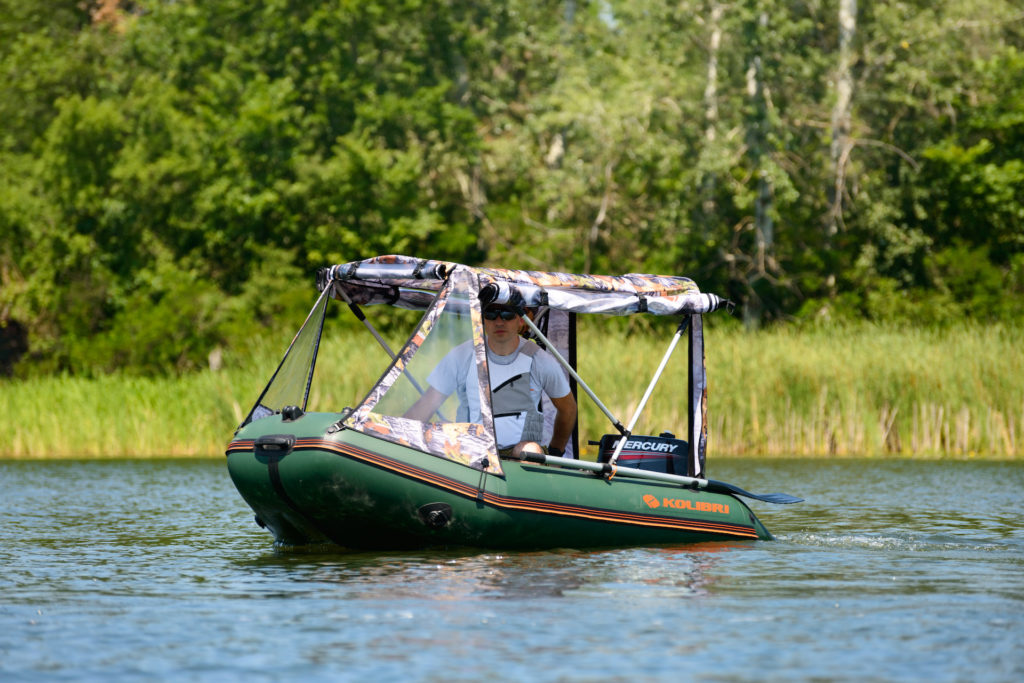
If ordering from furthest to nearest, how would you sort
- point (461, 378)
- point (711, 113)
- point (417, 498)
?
point (711, 113)
point (461, 378)
point (417, 498)

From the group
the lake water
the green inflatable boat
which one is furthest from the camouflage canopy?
the lake water

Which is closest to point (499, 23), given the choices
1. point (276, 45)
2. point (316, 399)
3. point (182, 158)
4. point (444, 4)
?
point (444, 4)

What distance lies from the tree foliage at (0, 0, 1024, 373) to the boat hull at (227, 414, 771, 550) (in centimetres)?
2190

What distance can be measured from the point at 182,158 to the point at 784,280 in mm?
13779

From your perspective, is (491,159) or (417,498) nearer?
(417,498)

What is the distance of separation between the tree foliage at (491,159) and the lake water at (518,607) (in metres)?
20.7

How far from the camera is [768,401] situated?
21.5 meters

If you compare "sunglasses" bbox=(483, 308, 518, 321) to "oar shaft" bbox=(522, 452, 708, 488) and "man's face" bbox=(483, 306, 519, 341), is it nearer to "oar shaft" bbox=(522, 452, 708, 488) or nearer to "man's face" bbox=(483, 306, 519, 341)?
"man's face" bbox=(483, 306, 519, 341)

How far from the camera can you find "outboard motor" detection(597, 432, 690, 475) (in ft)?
38.6

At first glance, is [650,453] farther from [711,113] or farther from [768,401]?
[711,113]

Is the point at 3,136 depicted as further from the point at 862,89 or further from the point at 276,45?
the point at 862,89

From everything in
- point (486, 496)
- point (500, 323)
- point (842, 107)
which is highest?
point (842, 107)

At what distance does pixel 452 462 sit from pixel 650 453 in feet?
6.35

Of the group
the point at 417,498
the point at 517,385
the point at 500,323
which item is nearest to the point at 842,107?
the point at 517,385
